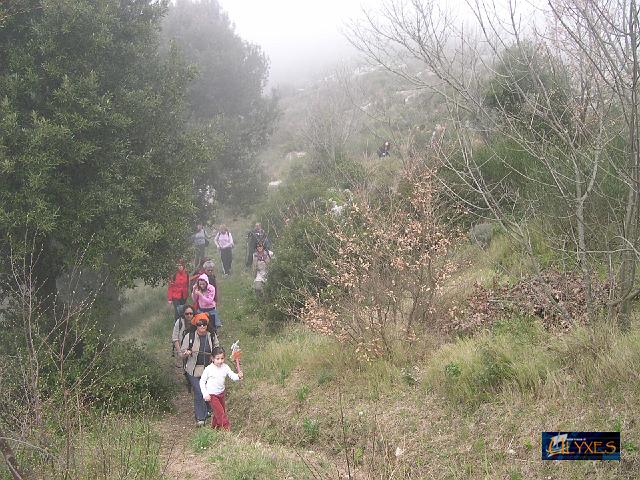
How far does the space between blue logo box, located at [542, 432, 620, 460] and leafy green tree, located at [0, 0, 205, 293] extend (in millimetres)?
6048

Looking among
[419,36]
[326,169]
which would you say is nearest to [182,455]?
[419,36]

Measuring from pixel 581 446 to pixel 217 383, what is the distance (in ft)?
13.6

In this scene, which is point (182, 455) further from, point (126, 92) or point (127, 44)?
point (127, 44)

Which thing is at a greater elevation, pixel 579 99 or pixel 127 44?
pixel 127 44

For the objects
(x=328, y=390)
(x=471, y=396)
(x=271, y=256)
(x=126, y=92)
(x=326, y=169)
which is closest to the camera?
(x=471, y=396)

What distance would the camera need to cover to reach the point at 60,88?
8.12m

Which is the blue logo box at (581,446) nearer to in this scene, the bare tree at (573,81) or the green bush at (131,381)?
the bare tree at (573,81)

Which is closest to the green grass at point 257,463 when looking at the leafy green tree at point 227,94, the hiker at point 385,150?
the leafy green tree at point 227,94

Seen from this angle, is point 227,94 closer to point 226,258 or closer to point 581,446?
point 226,258

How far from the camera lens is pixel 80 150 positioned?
8.03 metres

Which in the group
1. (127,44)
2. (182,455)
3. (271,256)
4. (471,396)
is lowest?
(182,455)

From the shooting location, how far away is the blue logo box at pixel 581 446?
4.61m

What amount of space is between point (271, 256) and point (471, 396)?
21.5ft

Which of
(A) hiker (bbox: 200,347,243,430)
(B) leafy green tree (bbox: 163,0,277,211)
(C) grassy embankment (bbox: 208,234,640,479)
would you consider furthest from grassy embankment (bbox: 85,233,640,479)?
(B) leafy green tree (bbox: 163,0,277,211)
